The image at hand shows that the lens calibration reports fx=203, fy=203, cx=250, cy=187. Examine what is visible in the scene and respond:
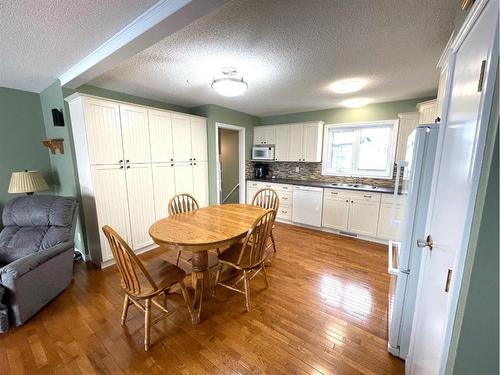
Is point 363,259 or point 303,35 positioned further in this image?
point 363,259

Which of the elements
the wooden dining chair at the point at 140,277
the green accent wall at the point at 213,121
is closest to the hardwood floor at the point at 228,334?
the wooden dining chair at the point at 140,277

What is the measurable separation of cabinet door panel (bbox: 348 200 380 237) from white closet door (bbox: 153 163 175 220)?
3.01 metres

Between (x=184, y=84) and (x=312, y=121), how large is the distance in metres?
2.59

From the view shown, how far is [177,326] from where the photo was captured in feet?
5.61

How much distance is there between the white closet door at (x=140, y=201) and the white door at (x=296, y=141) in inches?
110

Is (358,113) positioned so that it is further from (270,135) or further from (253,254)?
(253,254)

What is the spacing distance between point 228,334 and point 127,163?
7.67 ft

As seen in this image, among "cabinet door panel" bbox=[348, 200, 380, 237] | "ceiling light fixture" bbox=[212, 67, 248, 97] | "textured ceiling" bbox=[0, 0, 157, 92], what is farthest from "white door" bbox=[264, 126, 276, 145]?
"textured ceiling" bbox=[0, 0, 157, 92]

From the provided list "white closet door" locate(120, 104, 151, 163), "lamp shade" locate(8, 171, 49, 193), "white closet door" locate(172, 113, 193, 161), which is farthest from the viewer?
"white closet door" locate(172, 113, 193, 161)

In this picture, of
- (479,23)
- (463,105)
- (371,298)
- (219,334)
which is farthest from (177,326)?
(479,23)

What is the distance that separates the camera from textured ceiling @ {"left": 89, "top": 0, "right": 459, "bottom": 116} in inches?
51.1

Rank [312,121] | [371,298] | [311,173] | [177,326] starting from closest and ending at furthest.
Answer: [177,326], [371,298], [312,121], [311,173]

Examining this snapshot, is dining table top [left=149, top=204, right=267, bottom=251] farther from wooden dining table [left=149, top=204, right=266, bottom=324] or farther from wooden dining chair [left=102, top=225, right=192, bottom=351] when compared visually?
wooden dining chair [left=102, top=225, right=192, bottom=351]

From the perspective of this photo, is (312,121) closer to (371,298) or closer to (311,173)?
(311,173)
